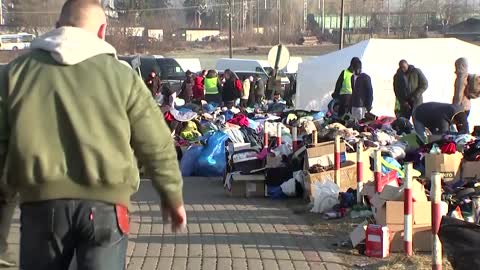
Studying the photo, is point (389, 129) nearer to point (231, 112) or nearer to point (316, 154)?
point (316, 154)

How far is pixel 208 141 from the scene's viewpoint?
47.0ft

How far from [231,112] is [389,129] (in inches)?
206

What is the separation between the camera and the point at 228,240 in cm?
823

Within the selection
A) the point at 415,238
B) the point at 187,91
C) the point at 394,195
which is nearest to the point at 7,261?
the point at 415,238

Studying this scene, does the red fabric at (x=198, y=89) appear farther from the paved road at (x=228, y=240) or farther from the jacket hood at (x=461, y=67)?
the paved road at (x=228, y=240)

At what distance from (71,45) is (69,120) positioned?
11.9 inches

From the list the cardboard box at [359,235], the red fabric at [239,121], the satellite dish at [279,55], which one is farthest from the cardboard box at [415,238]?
the satellite dish at [279,55]

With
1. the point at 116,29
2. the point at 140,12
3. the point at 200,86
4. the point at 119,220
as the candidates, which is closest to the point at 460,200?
the point at 119,220

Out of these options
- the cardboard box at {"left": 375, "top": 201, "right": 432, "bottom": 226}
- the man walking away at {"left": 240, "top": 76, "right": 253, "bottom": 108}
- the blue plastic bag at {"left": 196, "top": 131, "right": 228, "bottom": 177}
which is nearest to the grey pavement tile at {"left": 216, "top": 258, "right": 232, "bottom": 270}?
the cardboard box at {"left": 375, "top": 201, "right": 432, "bottom": 226}

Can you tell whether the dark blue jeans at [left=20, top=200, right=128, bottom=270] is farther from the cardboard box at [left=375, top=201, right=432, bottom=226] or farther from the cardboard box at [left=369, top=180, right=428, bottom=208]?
the cardboard box at [left=369, top=180, right=428, bottom=208]

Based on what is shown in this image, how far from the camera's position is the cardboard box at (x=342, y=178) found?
1048 cm

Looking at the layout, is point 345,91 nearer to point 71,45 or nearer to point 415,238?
point 415,238

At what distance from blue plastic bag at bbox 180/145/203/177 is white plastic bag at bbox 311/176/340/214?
4.50 m

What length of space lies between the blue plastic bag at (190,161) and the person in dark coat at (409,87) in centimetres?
469
